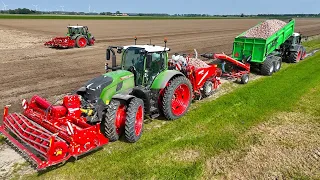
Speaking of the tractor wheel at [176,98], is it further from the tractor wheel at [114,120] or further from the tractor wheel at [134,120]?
the tractor wheel at [114,120]

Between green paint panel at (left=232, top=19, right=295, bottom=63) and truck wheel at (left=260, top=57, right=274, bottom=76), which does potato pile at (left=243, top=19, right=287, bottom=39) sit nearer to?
green paint panel at (left=232, top=19, right=295, bottom=63)

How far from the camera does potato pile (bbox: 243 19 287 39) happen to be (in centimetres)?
1452

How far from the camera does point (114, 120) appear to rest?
6.65 meters

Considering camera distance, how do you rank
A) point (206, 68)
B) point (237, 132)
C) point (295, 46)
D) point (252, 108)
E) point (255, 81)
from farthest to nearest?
point (295, 46), point (255, 81), point (206, 68), point (252, 108), point (237, 132)

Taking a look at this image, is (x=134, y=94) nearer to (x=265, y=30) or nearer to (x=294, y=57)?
(x=265, y=30)

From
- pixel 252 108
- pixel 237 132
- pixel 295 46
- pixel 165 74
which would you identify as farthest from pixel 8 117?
pixel 295 46

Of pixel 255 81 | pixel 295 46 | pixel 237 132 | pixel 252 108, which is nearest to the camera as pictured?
pixel 237 132

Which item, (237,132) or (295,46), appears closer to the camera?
(237,132)

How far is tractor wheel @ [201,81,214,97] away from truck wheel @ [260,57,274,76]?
4738mm

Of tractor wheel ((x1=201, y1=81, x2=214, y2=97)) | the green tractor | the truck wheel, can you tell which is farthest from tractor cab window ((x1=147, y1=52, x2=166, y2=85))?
the truck wheel

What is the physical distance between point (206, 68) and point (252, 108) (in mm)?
2158

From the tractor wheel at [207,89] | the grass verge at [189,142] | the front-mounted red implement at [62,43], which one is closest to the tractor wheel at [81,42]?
the front-mounted red implement at [62,43]

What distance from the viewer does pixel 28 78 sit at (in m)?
13.7

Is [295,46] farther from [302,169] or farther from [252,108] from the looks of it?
[302,169]
